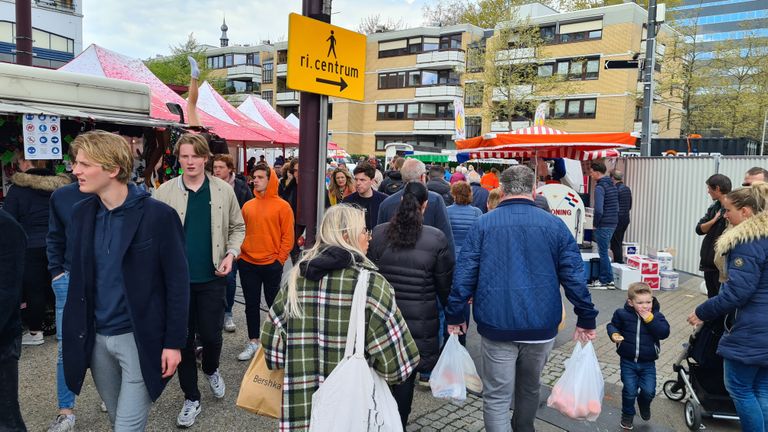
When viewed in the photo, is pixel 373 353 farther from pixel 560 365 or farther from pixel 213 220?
pixel 560 365

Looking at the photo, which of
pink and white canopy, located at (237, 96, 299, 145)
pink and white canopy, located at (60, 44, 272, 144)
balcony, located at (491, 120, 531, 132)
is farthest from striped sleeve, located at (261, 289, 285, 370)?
balcony, located at (491, 120, 531, 132)

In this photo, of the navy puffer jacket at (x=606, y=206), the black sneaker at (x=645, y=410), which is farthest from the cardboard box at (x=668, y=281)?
the black sneaker at (x=645, y=410)

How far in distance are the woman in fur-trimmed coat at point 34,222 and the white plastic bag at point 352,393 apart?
4.29 meters

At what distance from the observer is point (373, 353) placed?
2.40 meters

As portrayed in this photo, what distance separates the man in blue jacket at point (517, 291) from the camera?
127 inches

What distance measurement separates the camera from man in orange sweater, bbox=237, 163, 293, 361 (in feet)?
16.7

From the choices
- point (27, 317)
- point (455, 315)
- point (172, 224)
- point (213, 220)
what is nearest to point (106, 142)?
point (172, 224)

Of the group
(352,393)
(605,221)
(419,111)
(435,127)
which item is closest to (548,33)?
(435,127)

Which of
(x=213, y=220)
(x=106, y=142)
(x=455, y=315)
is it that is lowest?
(x=455, y=315)

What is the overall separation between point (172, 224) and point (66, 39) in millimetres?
38363

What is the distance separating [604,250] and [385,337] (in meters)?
7.54

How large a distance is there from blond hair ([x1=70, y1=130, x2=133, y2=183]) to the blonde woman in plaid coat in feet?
3.45

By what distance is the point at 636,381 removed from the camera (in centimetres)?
398

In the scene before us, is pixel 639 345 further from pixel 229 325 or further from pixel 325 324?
pixel 229 325
